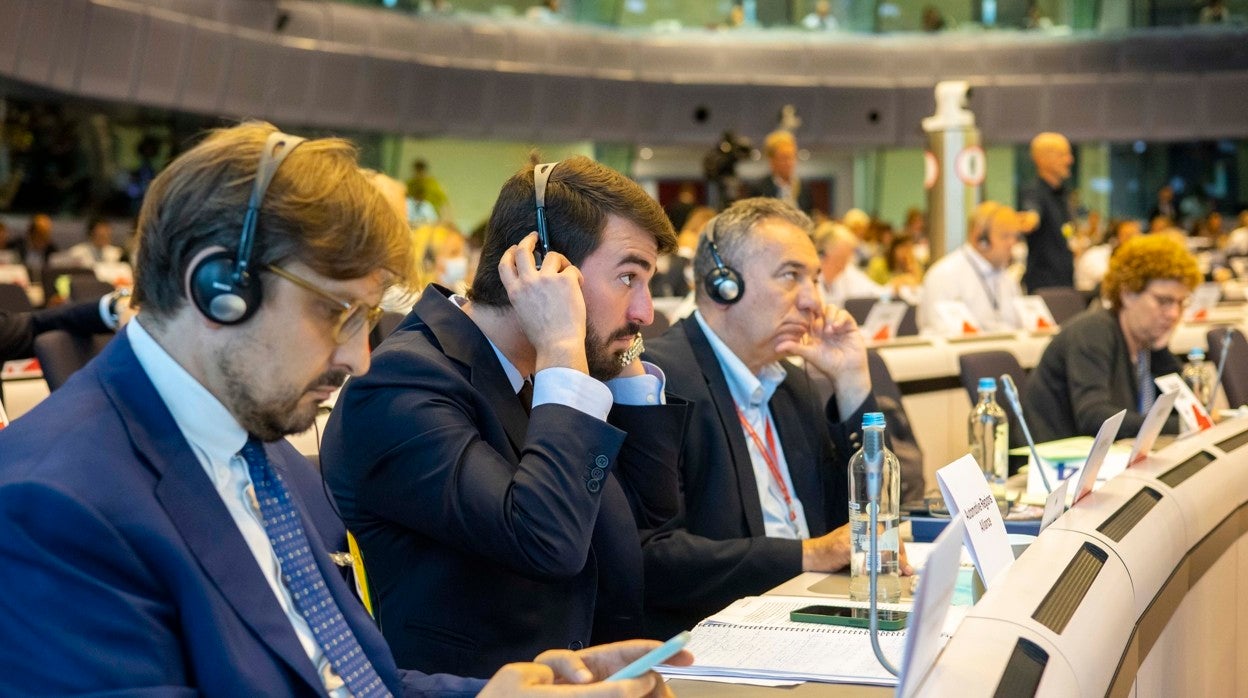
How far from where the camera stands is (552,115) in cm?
1510

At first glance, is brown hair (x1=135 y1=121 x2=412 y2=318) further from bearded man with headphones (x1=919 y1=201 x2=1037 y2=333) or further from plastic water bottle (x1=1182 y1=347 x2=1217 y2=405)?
bearded man with headphones (x1=919 y1=201 x2=1037 y2=333)

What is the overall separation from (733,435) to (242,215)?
1.54 m

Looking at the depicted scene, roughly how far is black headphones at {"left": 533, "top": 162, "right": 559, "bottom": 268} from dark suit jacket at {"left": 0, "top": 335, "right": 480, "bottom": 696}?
2.66 ft

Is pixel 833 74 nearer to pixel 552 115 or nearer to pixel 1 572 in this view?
pixel 552 115

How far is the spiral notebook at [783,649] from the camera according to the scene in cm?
152

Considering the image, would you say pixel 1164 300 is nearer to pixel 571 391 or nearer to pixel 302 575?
pixel 571 391

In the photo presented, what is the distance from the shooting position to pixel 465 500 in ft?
5.48

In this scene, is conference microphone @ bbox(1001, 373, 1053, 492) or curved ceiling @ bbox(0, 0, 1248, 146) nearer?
conference microphone @ bbox(1001, 373, 1053, 492)

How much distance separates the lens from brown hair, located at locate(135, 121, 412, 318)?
120cm

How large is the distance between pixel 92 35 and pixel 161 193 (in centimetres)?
1013

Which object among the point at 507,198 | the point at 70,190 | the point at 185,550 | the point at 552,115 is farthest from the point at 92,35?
the point at 185,550

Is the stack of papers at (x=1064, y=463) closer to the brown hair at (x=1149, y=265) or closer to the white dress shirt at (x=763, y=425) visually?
the white dress shirt at (x=763, y=425)

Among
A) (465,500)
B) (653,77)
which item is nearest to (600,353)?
(465,500)

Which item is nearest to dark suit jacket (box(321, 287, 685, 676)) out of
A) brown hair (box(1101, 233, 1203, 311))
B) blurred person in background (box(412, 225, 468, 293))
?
brown hair (box(1101, 233, 1203, 311))
